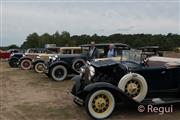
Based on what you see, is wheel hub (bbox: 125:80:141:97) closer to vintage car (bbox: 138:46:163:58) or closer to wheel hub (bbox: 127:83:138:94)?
wheel hub (bbox: 127:83:138:94)

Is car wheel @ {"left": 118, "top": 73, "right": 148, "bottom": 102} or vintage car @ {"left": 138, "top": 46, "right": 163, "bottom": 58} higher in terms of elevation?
vintage car @ {"left": 138, "top": 46, "right": 163, "bottom": 58}

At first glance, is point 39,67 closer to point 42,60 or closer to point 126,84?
point 42,60

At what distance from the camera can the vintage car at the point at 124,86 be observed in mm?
6984

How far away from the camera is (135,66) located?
788 centimetres

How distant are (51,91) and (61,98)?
5.03ft

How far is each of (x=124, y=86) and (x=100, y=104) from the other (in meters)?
0.74

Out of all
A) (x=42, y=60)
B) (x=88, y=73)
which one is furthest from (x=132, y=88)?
(x=42, y=60)

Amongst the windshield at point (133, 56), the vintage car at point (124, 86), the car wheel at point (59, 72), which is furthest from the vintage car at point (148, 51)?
the car wheel at point (59, 72)

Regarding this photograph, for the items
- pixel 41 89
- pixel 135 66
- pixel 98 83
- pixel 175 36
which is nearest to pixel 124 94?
pixel 98 83

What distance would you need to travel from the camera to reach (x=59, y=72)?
14016 millimetres

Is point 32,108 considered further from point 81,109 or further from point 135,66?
point 135,66

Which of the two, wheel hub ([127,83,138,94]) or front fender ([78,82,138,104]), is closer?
front fender ([78,82,138,104])

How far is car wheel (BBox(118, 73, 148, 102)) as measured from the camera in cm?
731

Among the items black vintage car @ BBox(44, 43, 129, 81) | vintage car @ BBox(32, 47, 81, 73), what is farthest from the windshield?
vintage car @ BBox(32, 47, 81, 73)
